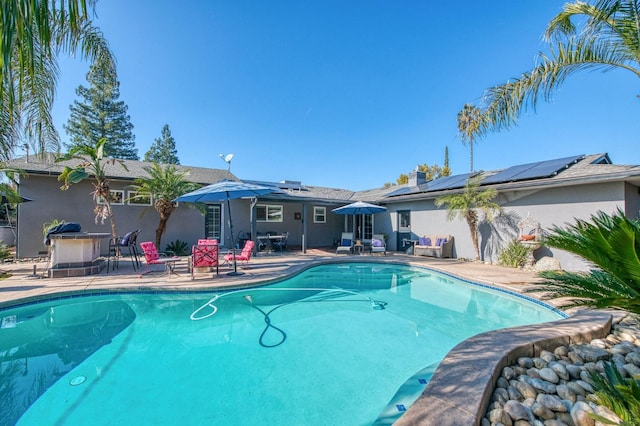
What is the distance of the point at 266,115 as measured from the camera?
17.5 metres

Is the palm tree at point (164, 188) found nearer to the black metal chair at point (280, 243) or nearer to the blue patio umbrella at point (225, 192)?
the blue patio umbrella at point (225, 192)

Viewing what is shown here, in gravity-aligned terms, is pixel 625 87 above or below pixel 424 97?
below

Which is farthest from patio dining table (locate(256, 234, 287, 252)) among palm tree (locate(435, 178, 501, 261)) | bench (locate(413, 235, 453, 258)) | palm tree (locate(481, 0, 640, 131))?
palm tree (locate(481, 0, 640, 131))

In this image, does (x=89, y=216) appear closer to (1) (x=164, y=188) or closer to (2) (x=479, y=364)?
(1) (x=164, y=188)

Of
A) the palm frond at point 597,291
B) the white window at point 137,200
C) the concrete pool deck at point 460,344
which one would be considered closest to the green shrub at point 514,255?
the concrete pool deck at point 460,344

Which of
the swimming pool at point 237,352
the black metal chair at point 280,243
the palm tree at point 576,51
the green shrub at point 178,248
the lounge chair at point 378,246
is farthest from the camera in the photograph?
the black metal chair at point 280,243

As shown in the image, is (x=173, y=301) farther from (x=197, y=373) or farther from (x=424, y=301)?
(x=424, y=301)

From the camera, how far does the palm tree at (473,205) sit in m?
Result: 11.2

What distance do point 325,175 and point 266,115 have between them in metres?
11.2

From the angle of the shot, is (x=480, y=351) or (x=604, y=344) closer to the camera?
(x=480, y=351)

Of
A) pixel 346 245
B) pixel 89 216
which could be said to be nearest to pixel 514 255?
pixel 346 245

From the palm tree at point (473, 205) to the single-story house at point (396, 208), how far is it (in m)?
0.42

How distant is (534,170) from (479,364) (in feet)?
36.2

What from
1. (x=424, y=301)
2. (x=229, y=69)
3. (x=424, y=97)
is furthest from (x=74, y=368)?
(x=424, y=97)
